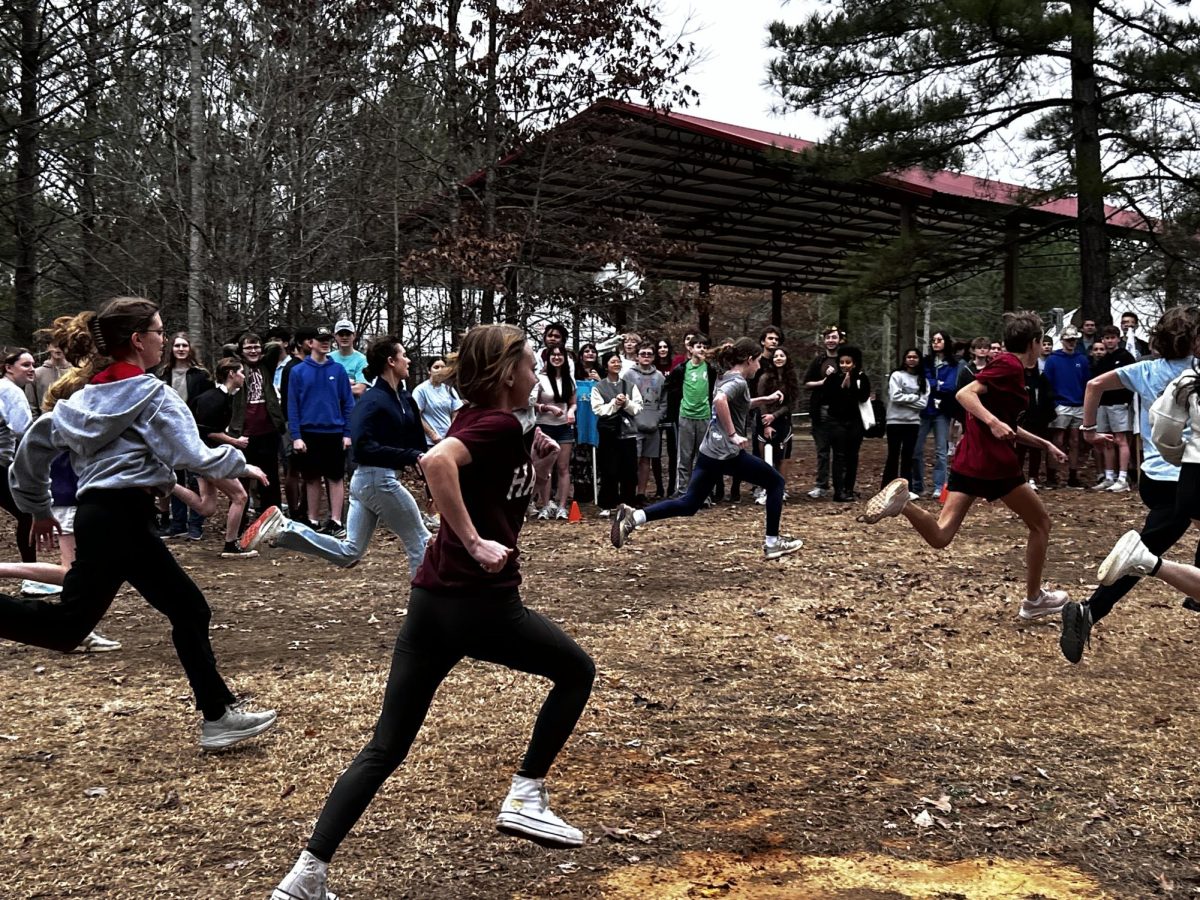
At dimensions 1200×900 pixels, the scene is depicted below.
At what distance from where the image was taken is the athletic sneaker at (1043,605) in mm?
7316

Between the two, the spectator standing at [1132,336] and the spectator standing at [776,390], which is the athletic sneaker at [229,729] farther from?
the spectator standing at [1132,336]

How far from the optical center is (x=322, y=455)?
37.0ft

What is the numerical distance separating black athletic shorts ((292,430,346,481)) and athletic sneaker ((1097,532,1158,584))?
Result: 25.9 feet

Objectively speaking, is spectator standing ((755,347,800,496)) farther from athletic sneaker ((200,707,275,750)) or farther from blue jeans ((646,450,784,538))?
athletic sneaker ((200,707,275,750))

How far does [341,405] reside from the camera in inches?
446

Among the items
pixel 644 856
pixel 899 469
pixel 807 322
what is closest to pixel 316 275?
pixel 899 469

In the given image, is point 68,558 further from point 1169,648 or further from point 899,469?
point 899,469

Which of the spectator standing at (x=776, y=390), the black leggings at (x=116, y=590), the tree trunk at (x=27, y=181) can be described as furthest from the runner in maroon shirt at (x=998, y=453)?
the tree trunk at (x=27, y=181)

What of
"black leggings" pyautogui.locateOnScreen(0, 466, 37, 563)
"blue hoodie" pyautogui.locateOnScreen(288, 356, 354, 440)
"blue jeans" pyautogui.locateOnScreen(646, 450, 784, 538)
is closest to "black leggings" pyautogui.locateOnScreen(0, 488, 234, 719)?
"black leggings" pyautogui.locateOnScreen(0, 466, 37, 563)

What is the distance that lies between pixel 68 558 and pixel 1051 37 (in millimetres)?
14206

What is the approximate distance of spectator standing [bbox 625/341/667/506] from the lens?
13711mm

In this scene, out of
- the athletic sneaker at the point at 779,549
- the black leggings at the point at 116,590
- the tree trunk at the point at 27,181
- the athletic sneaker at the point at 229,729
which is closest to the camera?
the black leggings at the point at 116,590

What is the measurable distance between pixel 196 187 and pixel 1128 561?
43.2ft

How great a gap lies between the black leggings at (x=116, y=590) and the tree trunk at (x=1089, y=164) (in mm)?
14778
